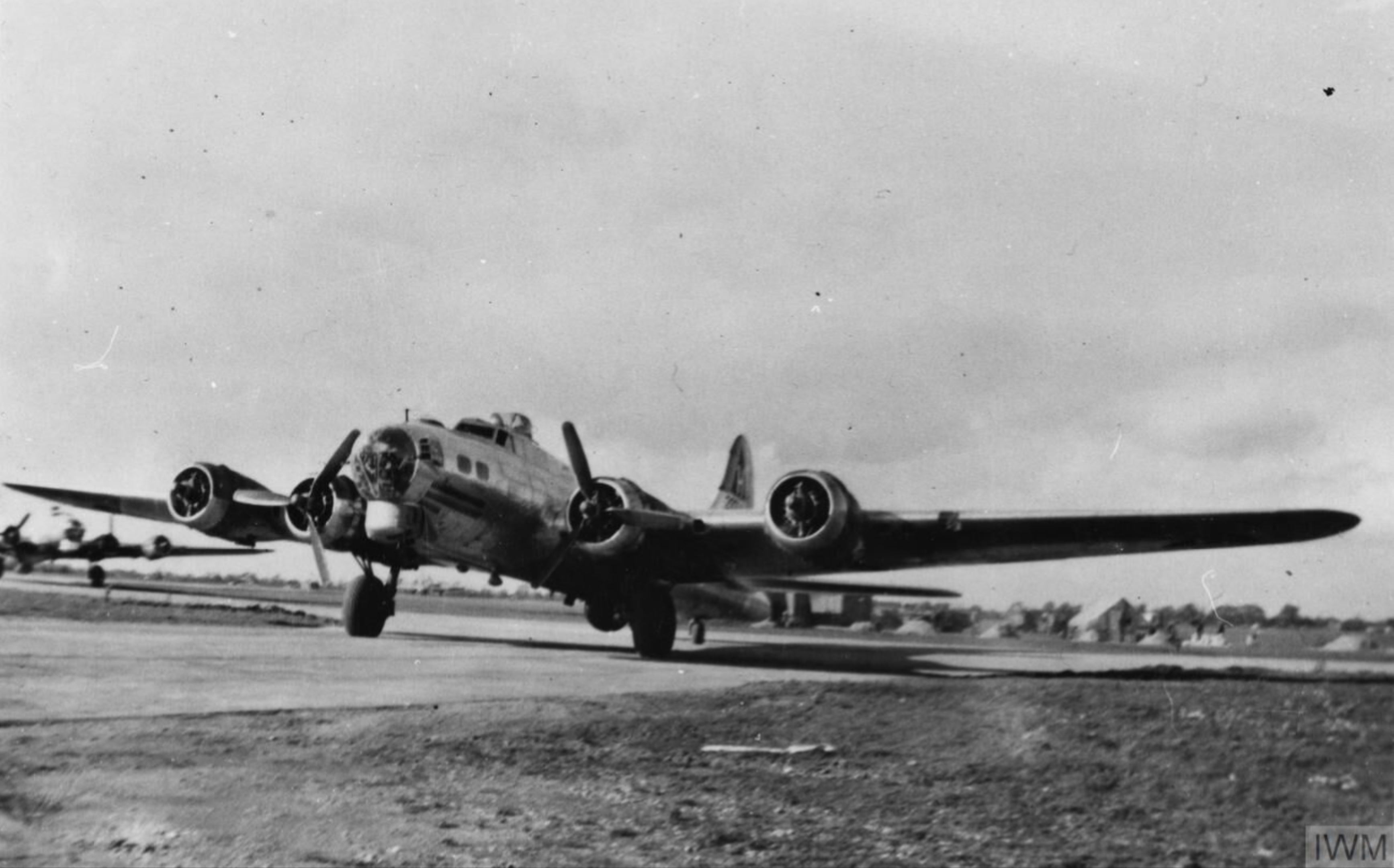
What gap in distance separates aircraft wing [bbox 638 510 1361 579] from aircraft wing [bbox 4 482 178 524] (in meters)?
9.88

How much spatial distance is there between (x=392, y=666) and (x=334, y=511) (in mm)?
5380

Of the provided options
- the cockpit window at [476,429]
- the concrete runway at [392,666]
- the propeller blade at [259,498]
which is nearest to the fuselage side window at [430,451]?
the cockpit window at [476,429]

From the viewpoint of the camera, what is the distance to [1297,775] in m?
6.30

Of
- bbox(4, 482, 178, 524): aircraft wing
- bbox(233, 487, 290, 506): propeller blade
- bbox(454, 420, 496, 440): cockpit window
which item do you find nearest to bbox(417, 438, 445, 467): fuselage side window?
bbox(454, 420, 496, 440): cockpit window

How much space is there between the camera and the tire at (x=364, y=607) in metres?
17.5

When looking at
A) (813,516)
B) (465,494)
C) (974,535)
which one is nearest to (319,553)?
(465,494)

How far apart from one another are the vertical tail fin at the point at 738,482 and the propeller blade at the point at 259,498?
31.3ft

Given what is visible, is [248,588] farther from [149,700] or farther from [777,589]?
[149,700]

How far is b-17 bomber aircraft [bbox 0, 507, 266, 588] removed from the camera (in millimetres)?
38250

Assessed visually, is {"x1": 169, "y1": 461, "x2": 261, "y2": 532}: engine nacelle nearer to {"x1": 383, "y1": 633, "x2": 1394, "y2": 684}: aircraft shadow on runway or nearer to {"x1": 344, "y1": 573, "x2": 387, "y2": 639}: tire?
{"x1": 344, "y1": 573, "x2": 387, "y2": 639}: tire

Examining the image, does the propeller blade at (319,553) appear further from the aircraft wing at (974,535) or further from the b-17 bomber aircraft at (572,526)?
the aircraft wing at (974,535)

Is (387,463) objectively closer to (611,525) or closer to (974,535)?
(611,525)

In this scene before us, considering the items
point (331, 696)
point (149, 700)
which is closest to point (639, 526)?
point (331, 696)

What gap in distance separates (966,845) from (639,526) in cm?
1147
